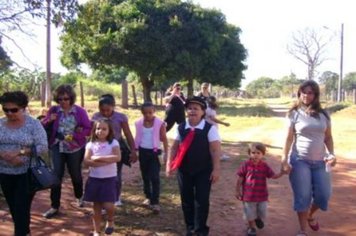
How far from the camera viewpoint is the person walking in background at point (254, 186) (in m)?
5.83

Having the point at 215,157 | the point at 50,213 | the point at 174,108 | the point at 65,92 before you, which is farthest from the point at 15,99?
the point at 174,108

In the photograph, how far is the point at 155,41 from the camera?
2917cm

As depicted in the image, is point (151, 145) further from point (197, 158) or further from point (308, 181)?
point (308, 181)

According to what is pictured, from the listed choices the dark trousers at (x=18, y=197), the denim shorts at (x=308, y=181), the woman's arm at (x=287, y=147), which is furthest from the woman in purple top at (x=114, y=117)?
the denim shorts at (x=308, y=181)

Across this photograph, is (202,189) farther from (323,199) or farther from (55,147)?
(55,147)

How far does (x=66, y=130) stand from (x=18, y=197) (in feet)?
5.04

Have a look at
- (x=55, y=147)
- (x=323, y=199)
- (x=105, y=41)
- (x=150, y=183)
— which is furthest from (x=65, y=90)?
(x=105, y=41)

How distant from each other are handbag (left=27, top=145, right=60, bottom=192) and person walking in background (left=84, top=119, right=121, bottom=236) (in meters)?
0.65

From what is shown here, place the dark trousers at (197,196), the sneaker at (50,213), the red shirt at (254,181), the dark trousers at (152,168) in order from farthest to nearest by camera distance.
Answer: the dark trousers at (152,168) < the sneaker at (50,213) < the red shirt at (254,181) < the dark trousers at (197,196)

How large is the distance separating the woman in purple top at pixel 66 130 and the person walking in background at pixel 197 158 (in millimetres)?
1324

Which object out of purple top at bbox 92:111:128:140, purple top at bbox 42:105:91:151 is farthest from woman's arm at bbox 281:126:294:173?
purple top at bbox 42:105:91:151

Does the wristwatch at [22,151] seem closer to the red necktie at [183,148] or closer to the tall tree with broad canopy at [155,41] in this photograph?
the red necktie at [183,148]

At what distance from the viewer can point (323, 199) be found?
568 centimetres

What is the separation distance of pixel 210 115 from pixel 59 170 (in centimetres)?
491
